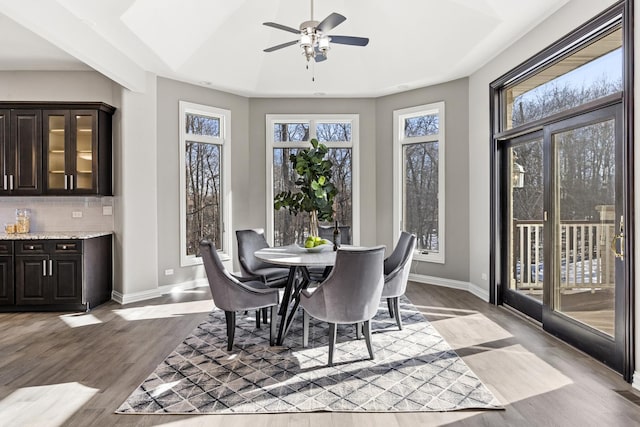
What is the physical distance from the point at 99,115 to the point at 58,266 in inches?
75.7

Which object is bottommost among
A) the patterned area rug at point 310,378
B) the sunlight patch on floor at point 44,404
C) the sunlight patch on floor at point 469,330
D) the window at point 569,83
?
the sunlight patch on floor at point 44,404

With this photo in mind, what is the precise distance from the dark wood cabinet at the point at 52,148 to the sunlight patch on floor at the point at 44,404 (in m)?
2.81

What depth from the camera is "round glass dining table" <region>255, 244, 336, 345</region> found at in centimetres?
331

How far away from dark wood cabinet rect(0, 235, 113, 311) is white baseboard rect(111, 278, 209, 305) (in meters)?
0.45

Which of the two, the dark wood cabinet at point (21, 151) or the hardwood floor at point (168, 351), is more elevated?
the dark wood cabinet at point (21, 151)

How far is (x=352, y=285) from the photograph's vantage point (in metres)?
2.93

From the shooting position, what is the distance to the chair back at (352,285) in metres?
2.88

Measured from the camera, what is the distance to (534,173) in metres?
4.20

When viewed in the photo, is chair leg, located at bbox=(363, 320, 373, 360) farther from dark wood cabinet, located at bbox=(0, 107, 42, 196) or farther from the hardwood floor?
dark wood cabinet, located at bbox=(0, 107, 42, 196)

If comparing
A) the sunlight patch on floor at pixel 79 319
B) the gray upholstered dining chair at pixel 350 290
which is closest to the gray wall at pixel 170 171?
the sunlight patch on floor at pixel 79 319

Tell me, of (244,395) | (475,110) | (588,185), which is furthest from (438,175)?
(244,395)

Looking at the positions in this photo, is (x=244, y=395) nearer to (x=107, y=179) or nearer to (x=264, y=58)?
(x=107, y=179)

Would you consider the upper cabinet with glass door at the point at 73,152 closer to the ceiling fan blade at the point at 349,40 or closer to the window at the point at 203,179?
the window at the point at 203,179

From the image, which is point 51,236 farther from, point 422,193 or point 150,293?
point 422,193
